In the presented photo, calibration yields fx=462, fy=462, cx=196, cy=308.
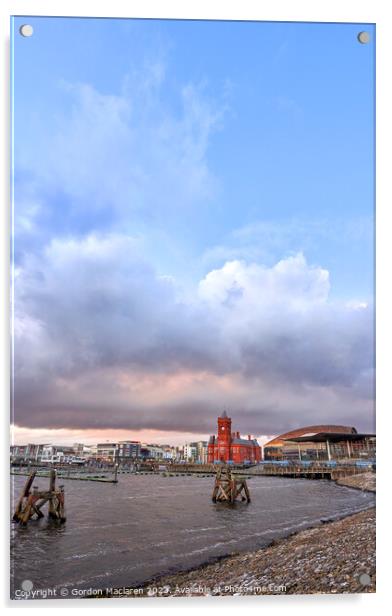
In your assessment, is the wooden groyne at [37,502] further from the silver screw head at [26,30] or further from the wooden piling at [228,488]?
the silver screw head at [26,30]

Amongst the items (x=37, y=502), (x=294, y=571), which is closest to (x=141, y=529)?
(x=37, y=502)

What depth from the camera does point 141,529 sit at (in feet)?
14.5

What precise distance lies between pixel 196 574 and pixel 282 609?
0.82 metres

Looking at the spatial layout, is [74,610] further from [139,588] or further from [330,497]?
[330,497]

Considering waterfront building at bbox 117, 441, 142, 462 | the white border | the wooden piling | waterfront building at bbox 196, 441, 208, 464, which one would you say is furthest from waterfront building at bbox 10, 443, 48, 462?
the wooden piling

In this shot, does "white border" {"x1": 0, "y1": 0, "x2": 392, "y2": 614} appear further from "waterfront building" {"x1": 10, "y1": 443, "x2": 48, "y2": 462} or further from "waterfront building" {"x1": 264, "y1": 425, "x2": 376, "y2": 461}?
"waterfront building" {"x1": 264, "y1": 425, "x2": 376, "y2": 461}

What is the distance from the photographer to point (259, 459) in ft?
18.4

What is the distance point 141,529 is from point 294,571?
4.78 feet

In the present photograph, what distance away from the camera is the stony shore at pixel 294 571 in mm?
4020

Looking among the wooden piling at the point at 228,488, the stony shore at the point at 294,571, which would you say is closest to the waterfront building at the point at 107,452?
the stony shore at the point at 294,571

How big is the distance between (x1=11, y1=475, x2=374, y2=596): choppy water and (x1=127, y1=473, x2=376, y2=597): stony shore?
13 cm
